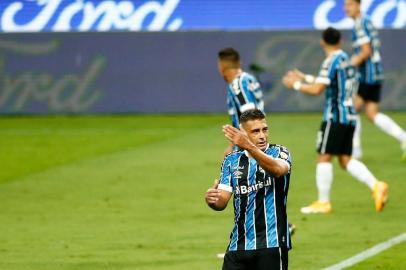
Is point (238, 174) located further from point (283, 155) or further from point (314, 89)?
point (314, 89)

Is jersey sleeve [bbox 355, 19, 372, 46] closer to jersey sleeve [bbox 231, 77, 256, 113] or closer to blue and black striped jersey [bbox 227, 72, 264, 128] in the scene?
blue and black striped jersey [bbox 227, 72, 264, 128]

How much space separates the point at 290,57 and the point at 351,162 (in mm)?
11828

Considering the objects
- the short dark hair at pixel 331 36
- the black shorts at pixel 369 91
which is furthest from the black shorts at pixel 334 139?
the black shorts at pixel 369 91

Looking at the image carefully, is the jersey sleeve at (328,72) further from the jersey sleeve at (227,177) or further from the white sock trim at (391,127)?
the jersey sleeve at (227,177)

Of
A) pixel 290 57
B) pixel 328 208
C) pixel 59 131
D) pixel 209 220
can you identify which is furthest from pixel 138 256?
pixel 290 57

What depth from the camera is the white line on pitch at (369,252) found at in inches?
475

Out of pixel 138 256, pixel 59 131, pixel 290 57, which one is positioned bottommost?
pixel 138 256

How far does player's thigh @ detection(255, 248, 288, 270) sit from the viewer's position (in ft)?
29.4

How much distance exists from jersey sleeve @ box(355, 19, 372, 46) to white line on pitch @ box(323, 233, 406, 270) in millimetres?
5790

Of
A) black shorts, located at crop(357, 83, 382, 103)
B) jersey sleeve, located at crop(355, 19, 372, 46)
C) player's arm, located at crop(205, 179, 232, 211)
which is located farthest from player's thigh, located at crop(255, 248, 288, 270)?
black shorts, located at crop(357, 83, 382, 103)

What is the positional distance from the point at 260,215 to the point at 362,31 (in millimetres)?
10224

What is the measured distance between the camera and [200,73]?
89.6 ft

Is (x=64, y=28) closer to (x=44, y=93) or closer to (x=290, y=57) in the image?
(x=44, y=93)

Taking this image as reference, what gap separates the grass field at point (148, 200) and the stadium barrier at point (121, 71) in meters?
1.45
